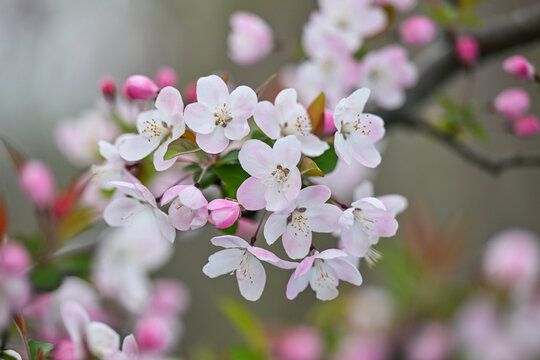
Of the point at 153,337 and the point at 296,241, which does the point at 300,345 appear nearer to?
the point at 153,337

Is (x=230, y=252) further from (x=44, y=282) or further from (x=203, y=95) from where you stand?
(x=44, y=282)

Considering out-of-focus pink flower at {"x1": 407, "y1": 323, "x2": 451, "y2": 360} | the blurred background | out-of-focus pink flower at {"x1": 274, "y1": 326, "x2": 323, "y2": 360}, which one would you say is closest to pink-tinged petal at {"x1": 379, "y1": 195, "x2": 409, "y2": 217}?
out-of-focus pink flower at {"x1": 274, "y1": 326, "x2": 323, "y2": 360}

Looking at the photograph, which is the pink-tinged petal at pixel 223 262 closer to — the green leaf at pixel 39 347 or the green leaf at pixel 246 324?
the green leaf at pixel 39 347

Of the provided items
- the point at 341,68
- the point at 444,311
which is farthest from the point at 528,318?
the point at 341,68

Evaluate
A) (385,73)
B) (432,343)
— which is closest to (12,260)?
(385,73)

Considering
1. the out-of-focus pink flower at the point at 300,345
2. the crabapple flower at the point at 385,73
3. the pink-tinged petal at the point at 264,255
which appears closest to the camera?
the pink-tinged petal at the point at 264,255

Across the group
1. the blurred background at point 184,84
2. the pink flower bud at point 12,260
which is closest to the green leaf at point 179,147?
the pink flower bud at point 12,260
